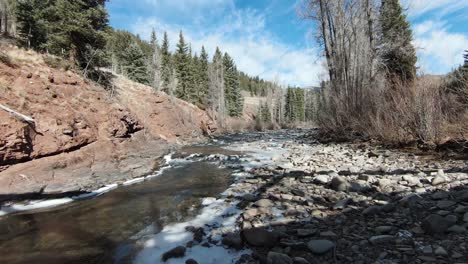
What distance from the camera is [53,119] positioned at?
8.96 meters

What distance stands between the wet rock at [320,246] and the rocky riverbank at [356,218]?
0.04ft

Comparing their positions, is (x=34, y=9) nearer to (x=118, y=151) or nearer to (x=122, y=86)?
(x=122, y=86)

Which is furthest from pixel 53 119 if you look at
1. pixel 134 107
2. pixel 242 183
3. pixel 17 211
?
pixel 134 107

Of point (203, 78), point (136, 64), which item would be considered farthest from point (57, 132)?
point (203, 78)

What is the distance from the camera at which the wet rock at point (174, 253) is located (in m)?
3.69

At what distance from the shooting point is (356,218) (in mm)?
4133

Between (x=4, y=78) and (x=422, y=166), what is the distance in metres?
11.6

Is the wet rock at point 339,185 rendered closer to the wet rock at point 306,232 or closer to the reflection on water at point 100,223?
the wet rock at point 306,232

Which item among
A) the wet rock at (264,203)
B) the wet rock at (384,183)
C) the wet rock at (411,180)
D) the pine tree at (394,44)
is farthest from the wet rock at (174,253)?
the pine tree at (394,44)

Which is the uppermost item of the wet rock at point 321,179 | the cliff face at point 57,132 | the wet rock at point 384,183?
the cliff face at point 57,132

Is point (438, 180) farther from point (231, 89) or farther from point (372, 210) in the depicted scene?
point (231, 89)

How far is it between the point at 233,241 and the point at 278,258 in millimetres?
797

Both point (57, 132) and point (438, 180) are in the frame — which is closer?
point (438, 180)

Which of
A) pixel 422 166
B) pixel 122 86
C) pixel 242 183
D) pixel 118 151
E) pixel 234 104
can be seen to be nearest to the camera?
pixel 422 166
